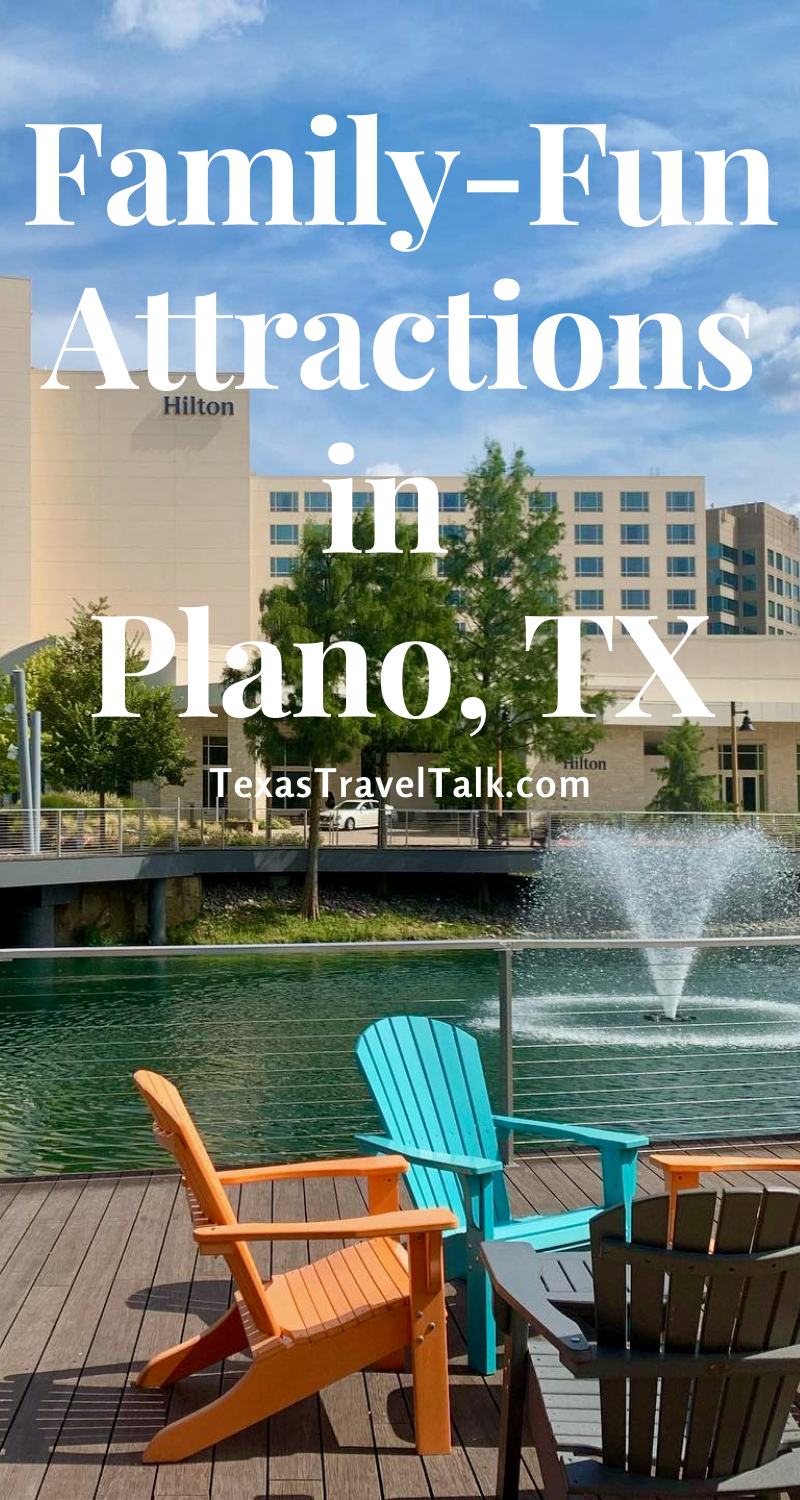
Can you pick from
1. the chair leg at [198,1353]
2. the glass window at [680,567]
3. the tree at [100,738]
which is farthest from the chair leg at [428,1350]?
the glass window at [680,567]

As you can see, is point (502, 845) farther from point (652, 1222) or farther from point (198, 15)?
point (652, 1222)

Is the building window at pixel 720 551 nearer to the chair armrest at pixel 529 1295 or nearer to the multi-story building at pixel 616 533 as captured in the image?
the multi-story building at pixel 616 533

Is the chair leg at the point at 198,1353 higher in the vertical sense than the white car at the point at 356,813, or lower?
lower

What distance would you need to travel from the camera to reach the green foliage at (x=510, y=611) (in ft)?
125

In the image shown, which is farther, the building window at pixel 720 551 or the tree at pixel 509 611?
the building window at pixel 720 551

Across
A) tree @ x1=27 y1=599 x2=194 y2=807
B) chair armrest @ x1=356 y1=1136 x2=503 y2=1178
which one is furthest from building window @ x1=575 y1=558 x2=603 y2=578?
chair armrest @ x1=356 y1=1136 x2=503 y2=1178

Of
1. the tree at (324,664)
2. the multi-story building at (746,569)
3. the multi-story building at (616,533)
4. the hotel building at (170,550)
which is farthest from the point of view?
the multi-story building at (746,569)

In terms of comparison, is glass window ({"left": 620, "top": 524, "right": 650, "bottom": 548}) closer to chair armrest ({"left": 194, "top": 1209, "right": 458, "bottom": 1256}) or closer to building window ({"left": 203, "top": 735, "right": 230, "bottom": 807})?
building window ({"left": 203, "top": 735, "right": 230, "bottom": 807})

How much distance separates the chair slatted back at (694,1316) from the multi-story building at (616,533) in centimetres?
7369

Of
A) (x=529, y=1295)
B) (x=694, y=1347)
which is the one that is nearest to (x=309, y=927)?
(x=529, y=1295)

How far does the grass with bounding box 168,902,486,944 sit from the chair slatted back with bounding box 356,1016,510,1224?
91.3ft

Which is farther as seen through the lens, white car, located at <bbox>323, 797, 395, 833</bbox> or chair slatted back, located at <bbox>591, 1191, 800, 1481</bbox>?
white car, located at <bbox>323, 797, 395, 833</bbox>

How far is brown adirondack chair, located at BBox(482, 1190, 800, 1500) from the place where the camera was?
256 centimetres

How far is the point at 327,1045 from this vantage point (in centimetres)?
1834
